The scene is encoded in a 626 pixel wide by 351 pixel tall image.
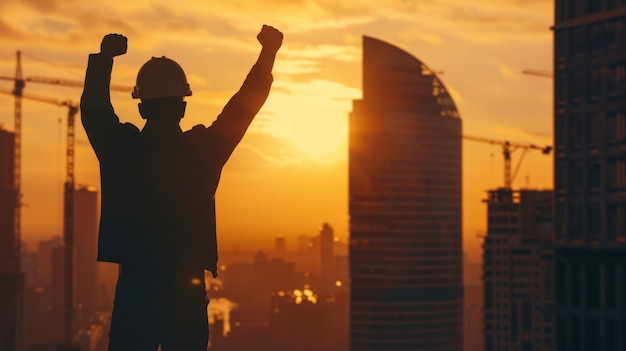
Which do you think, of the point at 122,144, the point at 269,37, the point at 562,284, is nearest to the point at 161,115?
the point at 122,144

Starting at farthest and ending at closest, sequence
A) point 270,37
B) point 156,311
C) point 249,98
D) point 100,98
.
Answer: point 270,37 → point 249,98 → point 100,98 → point 156,311

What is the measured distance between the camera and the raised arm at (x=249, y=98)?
553 inches

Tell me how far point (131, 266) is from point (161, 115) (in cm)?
152

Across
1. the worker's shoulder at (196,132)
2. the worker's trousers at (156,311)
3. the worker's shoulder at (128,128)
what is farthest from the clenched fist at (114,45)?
the worker's trousers at (156,311)

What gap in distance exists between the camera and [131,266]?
44.4 feet

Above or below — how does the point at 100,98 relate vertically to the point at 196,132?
above

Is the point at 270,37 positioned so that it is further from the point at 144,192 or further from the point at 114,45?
the point at 144,192

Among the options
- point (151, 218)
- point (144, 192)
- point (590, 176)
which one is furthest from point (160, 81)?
point (590, 176)

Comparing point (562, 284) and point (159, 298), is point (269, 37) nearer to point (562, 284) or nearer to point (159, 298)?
point (159, 298)

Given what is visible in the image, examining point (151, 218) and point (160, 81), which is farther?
point (160, 81)

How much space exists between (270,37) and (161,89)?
1.36 m

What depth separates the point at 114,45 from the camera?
44.7ft

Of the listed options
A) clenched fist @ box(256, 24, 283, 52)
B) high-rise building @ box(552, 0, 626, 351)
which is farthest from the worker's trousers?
high-rise building @ box(552, 0, 626, 351)

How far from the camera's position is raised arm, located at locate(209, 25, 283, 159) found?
14.1 metres
